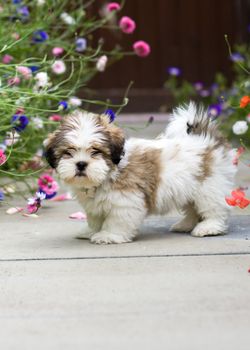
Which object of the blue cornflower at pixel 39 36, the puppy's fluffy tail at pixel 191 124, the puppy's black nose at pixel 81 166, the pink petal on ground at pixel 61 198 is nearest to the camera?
the puppy's black nose at pixel 81 166

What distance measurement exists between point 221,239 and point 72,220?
133 centimetres

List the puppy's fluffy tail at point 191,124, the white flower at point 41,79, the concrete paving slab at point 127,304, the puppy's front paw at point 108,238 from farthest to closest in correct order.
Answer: the white flower at point 41,79 → the puppy's fluffy tail at point 191,124 → the puppy's front paw at point 108,238 → the concrete paving slab at point 127,304

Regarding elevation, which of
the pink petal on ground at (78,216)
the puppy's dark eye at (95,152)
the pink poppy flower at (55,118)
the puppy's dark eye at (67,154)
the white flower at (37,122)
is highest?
the puppy's dark eye at (95,152)

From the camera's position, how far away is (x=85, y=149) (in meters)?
5.52

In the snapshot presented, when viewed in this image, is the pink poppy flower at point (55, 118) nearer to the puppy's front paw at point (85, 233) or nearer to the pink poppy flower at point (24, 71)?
the pink poppy flower at point (24, 71)

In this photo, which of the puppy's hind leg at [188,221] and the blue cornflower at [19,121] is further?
the blue cornflower at [19,121]

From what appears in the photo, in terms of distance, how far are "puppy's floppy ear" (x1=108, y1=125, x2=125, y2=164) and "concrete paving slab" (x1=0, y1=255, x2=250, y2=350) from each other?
0.67 meters

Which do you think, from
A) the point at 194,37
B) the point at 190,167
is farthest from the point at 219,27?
the point at 190,167

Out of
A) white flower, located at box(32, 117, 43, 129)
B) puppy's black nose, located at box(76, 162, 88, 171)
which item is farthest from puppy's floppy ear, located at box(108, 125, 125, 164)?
white flower, located at box(32, 117, 43, 129)

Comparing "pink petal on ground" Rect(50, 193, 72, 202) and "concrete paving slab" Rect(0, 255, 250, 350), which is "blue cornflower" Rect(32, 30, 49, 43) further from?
"concrete paving slab" Rect(0, 255, 250, 350)

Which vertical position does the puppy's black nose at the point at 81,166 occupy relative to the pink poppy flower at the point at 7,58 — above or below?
below

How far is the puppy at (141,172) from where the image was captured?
18.2 ft

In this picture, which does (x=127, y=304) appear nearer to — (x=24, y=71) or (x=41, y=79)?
(x=41, y=79)

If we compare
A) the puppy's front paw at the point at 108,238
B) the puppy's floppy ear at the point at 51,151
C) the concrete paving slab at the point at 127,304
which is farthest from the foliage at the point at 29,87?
the concrete paving slab at the point at 127,304
